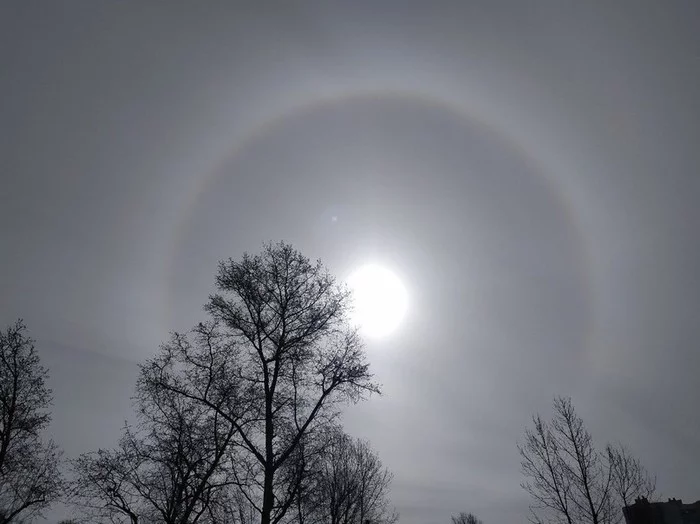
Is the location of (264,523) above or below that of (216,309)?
below

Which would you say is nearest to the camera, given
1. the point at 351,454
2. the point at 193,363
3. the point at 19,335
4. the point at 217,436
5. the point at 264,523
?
the point at 264,523

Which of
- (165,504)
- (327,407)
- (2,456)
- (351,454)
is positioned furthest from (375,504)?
(2,456)

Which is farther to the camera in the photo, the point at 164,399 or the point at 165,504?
the point at 165,504

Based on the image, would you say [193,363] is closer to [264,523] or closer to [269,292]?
[269,292]

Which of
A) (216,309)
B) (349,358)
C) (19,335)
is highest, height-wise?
(19,335)

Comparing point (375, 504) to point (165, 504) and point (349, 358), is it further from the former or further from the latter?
point (349, 358)

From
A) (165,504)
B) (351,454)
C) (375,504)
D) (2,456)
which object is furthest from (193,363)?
(375,504)

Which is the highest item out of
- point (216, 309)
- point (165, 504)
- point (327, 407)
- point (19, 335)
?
point (19, 335)

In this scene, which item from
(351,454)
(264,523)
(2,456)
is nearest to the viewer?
(264,523)

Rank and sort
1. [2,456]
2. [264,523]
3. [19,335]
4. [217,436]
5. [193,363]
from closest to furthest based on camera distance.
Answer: [264,523], [217,436], [193,363], [2,456], [19,335]
